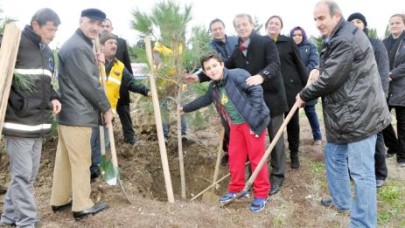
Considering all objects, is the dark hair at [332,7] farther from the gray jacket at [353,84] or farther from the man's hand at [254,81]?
the man's hand at [254,81]

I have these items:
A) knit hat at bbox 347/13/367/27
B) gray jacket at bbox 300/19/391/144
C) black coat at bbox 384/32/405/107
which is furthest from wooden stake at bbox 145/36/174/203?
black coat at bbox 384/32/405/107

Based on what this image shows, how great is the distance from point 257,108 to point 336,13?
1.14 meters

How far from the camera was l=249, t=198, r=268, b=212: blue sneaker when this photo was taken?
4020 millimetres

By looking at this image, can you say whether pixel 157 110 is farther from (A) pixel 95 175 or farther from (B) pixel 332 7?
(B) pixel 332 7

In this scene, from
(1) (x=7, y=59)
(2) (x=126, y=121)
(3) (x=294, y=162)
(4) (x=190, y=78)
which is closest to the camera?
(1) (x=7, y=59)

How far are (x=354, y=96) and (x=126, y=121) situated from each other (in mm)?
3446

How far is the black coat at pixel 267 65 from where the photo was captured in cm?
426

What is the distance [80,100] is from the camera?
142 inches

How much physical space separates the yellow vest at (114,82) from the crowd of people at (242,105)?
0.26 meters

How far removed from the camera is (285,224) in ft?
12.3

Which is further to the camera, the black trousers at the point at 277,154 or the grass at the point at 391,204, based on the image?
the black trousers at the point at 277,154

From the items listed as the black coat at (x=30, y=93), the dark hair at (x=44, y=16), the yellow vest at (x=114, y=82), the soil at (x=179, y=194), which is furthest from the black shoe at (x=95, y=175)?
the dark hair at (x=44, y=16)

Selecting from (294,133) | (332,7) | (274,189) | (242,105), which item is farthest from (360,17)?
(274,189)

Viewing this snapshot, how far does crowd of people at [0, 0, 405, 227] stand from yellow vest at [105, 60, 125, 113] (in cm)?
26
